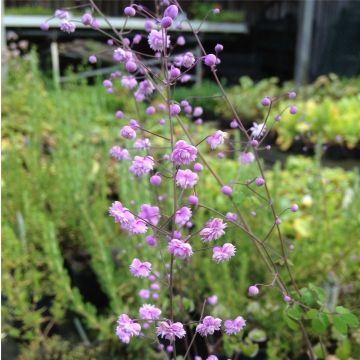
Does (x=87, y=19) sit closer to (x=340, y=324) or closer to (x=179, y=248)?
(x=179, y=248)

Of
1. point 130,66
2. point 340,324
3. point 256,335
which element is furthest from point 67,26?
point 256,335

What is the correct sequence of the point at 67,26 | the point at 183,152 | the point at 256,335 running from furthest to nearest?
the point at 256,335, the point at 67,26, the point at 183,152

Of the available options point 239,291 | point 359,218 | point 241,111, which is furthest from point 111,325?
point 241,111

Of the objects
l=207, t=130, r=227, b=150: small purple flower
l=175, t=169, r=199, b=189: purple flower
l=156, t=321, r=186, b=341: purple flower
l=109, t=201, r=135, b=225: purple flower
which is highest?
l=207, t=130, r=227, b=150: small purple flower

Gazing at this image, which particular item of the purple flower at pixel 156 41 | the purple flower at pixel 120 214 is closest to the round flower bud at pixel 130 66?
the purple flower at pixel 156 41

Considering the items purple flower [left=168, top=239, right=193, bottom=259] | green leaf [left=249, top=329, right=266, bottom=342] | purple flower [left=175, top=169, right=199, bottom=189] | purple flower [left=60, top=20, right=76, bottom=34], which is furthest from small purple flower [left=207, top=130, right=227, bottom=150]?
green leaf [left=249, top=329, right=266, bottom=342]

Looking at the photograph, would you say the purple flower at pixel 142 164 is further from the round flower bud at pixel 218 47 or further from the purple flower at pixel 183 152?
the round flower bud at pixel 218 47

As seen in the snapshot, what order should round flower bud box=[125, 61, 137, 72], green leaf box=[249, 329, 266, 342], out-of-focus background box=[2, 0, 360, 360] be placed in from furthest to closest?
out-of-focus background box=[2, 0, 360, 360] → green leaf box=[249, 329, 266, 342] → round flower bud box=[125, 61, 137, 72]

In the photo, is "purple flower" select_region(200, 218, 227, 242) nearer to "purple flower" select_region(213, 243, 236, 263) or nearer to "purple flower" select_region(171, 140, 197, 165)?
"purple flower" select_region(213, 243, 236, 263)
